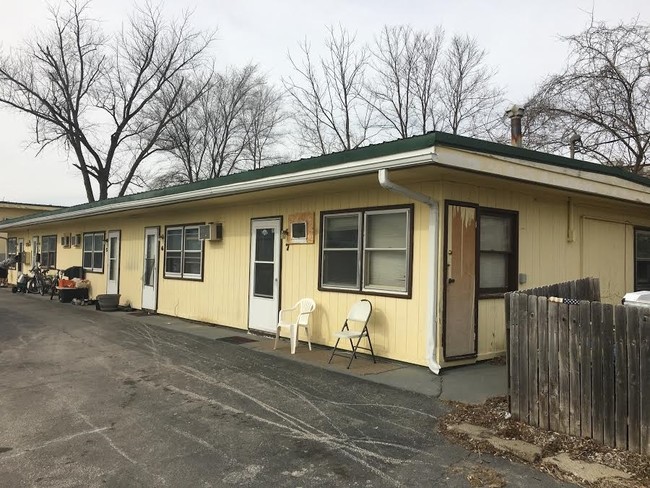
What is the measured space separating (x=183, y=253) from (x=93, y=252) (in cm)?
566

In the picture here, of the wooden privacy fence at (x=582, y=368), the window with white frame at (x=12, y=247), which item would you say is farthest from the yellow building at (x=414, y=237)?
the window with white frame at (x=12, y=247)

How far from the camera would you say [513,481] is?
3162 mm

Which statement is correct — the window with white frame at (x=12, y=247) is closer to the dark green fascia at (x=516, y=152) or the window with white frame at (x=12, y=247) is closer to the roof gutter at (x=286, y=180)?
the roof gutter at (x=286, y=180)

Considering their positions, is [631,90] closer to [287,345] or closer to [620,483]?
[287,345]

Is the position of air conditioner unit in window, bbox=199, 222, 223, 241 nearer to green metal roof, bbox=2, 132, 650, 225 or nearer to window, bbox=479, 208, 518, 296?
green metal roof, bbox=2, 132, 650, 225

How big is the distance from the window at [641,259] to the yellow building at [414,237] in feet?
0.13

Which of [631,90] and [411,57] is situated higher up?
[411,57]

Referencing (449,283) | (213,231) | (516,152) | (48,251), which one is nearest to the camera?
(516,152)

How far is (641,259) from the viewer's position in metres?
9.42

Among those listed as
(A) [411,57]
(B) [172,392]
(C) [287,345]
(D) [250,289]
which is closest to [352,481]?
(B) [172,392]

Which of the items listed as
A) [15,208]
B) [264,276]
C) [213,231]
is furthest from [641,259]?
[15,208]

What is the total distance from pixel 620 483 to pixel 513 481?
61 centimetres

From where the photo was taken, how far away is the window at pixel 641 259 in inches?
366

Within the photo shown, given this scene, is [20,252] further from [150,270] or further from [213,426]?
[213,426]
